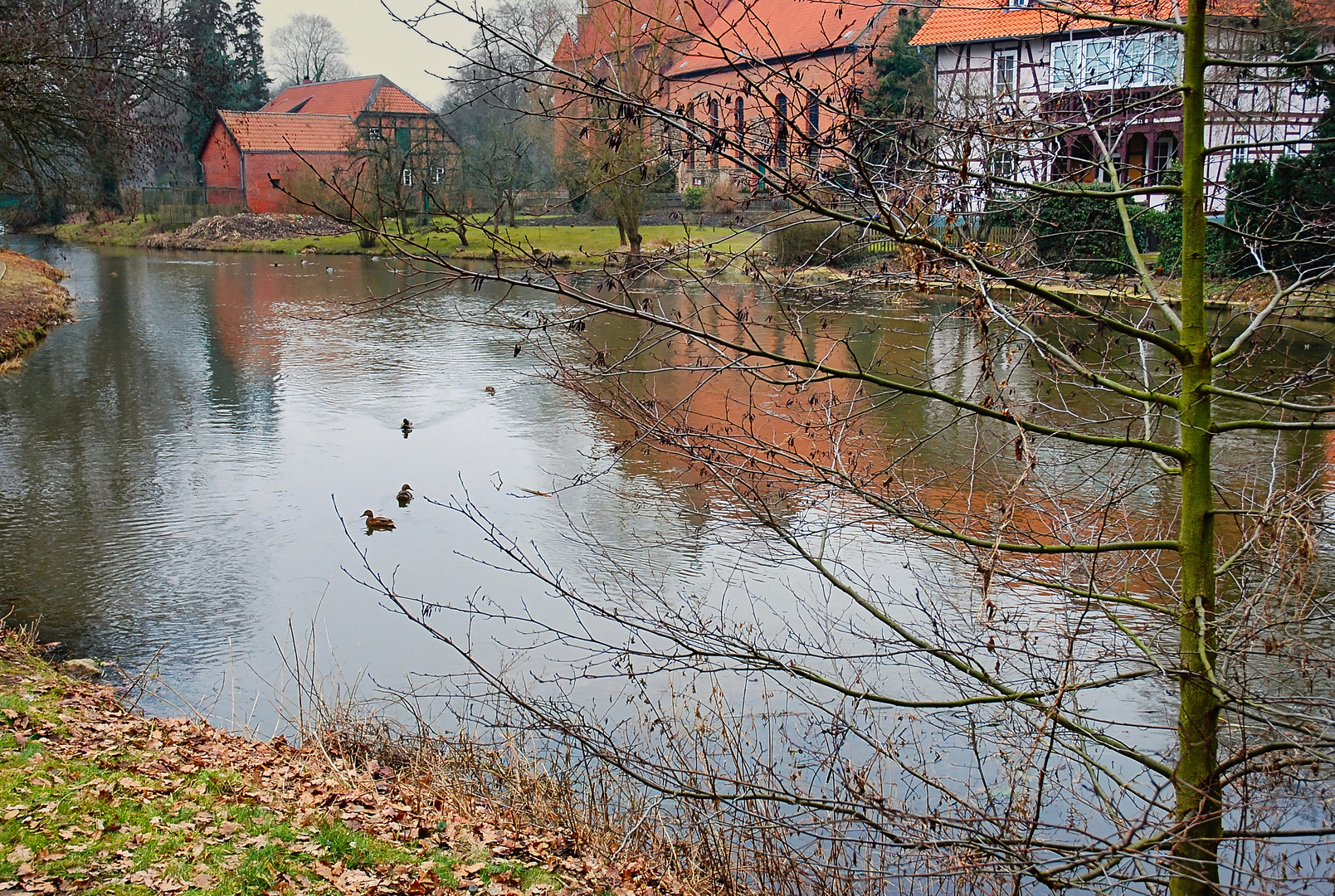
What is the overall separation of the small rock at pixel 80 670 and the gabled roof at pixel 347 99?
164ft

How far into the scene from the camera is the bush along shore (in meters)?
4.47

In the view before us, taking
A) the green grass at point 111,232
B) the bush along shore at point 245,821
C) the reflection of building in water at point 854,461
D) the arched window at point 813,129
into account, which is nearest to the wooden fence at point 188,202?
the green grass at point 111,232

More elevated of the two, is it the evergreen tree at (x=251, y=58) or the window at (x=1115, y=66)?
the evergreen tree at (x=251, y=58)

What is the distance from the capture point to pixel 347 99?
62688 mm

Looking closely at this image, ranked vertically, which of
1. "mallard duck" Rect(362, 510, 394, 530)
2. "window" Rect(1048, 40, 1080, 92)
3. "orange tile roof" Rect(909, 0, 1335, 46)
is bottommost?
"mallard duck" Rect(362, 510, 394, 530)

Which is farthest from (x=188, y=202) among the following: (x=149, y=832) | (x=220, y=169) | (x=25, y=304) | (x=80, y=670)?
(x=149, y=832)

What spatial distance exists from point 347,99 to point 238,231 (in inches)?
652

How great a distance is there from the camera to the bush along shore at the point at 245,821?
176 inches

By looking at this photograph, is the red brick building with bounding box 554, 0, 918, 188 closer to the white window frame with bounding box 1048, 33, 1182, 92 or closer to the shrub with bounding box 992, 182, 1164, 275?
the white window frame with bounding box 1048, 33, 1182, 92

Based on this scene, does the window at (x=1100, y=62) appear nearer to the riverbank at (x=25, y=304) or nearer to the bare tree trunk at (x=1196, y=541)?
the bare tree trunk at (x=1196, y=541)

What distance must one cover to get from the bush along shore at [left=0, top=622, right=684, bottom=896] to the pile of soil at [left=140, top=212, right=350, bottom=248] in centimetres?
4410

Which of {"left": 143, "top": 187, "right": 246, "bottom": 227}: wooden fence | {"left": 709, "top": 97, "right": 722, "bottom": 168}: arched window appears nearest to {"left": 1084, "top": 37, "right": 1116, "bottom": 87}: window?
{"left": 709, "top": 97, "right": 722, "bottom": 168}: arched window

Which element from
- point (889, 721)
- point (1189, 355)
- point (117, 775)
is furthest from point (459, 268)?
point (889, 721)

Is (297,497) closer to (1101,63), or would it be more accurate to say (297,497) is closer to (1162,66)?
(1101,63)
